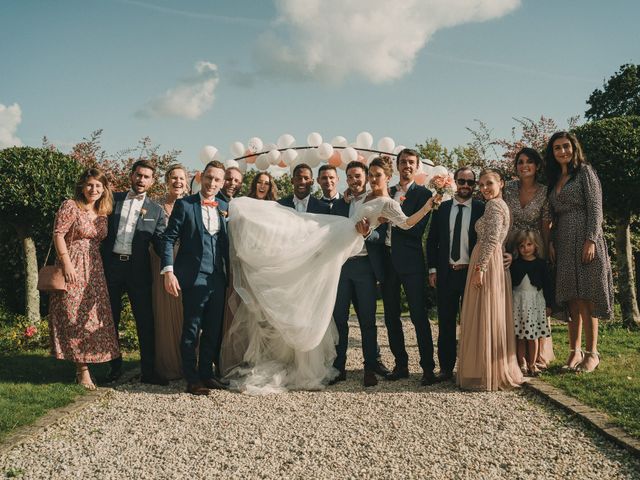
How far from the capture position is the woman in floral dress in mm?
5574

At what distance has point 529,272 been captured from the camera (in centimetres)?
586

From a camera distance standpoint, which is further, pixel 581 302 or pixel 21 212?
pixel 21 212

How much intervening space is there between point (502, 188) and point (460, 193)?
0.63 meters

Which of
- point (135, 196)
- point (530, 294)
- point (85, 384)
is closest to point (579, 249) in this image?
point (530, 294)

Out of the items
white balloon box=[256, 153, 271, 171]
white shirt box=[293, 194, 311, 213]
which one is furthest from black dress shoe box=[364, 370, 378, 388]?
white balloon box=[256, 153, 271, 171]

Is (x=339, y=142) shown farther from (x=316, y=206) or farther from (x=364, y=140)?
(x=316, y=206)

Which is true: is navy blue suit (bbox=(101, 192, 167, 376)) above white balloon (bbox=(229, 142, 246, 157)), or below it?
below

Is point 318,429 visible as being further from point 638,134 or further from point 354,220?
point 638,134

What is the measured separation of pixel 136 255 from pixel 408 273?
295 cm

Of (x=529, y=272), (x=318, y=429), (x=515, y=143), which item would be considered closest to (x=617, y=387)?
(x=529, y=272)

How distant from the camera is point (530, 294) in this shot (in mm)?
5859

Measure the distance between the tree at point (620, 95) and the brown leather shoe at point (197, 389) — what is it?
31.7 metres

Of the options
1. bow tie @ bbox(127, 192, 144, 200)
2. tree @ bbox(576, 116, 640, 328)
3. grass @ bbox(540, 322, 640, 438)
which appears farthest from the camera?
tree @ bbox(576, 116, 640, 328)

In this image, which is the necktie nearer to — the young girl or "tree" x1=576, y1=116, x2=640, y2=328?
the young girl
